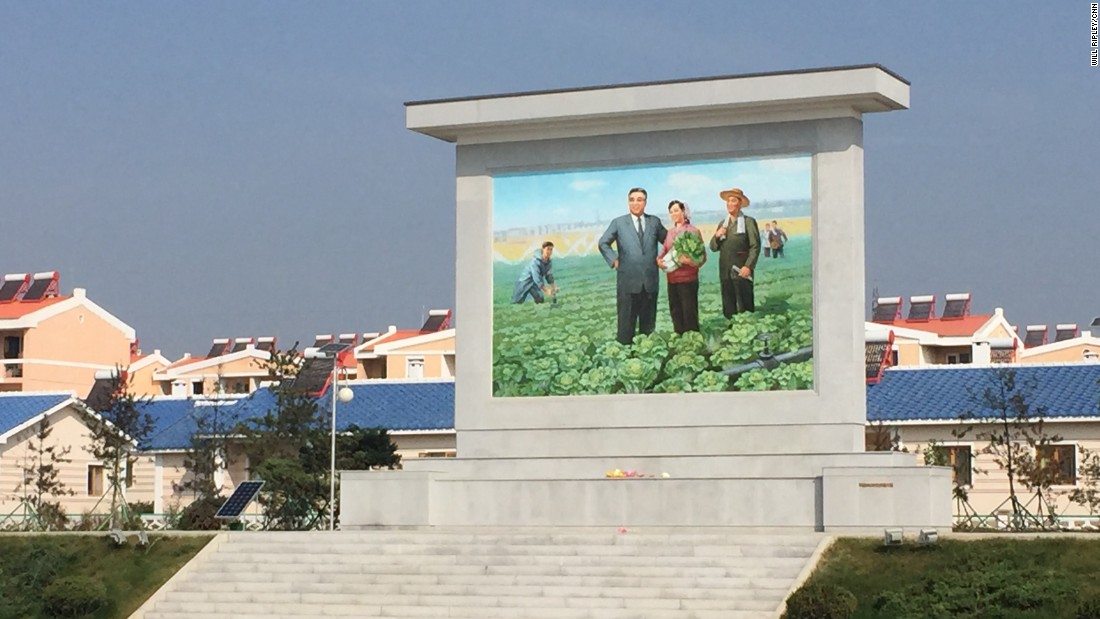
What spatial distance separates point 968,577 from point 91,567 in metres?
14.9

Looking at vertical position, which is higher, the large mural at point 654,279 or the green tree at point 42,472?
the large mural at point 654,279

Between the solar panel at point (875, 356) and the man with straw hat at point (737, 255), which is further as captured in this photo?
the solar panel at point (875, 356)

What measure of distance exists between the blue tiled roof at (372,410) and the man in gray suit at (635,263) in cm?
1381

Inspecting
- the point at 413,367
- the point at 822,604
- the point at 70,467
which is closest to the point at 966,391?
the point at 822,604

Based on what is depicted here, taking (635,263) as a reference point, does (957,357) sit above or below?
below

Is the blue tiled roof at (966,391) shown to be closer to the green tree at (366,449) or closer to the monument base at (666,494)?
the green tree at (366,449)

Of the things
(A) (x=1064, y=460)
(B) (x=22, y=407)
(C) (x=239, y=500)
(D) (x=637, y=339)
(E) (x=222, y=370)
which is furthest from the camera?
(E) (x=222, y=370)

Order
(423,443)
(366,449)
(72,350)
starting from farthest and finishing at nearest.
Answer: (72,350)
(423,443)
(366,449)

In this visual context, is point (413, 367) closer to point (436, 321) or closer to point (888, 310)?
point (436, 321)

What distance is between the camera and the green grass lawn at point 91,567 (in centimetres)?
2972

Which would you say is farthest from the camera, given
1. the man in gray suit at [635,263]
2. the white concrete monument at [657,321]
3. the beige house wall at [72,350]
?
the beige house wall at [72,350]

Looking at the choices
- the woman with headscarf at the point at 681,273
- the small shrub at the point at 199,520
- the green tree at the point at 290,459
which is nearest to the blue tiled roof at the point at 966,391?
the woman with headscarf at the point at 681,273

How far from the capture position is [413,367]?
72.5 meters

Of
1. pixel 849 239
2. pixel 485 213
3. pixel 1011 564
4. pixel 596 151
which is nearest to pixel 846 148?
pixel 849 239
